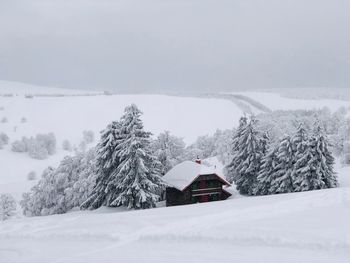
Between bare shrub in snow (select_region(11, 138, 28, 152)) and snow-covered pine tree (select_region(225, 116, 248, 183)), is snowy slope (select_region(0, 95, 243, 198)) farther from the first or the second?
snow-covered pine tree (select_region(225, 116, 248, 183))

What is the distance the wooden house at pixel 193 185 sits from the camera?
44.0 m

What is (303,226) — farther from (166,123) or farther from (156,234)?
(166,123)

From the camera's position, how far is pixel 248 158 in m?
48.6

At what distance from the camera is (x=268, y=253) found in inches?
687

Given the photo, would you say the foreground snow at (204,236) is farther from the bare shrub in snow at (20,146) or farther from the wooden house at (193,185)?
the bare shrub in snow at (20,146)

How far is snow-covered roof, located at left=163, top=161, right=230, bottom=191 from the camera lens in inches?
1734

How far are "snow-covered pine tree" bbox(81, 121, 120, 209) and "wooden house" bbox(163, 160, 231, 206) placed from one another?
726 cm

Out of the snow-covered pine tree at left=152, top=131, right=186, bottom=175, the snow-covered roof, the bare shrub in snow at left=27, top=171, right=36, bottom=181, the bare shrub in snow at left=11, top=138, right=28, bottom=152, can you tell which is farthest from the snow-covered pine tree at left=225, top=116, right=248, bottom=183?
the bare shrub in snow at left=11, top=138, right=28, bottom=152

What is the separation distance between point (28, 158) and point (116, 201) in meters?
86.6

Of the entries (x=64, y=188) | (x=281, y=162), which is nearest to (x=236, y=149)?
(x=281, y=162)

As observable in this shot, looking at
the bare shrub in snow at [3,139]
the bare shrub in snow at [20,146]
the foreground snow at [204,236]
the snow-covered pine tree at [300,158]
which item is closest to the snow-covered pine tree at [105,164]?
the foreground snow at [204,236]

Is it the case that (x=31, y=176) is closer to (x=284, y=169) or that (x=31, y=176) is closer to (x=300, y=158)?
(x=284, y=169)

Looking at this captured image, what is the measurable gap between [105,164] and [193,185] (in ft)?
33.7

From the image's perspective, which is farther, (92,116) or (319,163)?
(92,116)
